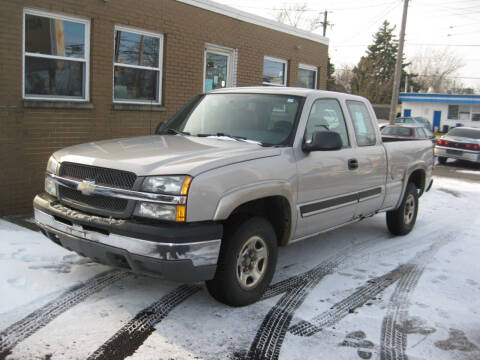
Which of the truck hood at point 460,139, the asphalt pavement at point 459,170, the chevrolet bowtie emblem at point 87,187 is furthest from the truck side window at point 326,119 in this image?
the truck hood at point 460,139

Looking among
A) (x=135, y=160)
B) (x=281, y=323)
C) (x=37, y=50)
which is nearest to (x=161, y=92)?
(x=37, y=50)

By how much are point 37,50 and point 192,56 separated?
135 inches

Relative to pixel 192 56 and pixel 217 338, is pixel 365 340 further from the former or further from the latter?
pixel 192 56

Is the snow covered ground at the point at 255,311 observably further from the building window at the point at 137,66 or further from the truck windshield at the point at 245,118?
the building window at the point at 137,66

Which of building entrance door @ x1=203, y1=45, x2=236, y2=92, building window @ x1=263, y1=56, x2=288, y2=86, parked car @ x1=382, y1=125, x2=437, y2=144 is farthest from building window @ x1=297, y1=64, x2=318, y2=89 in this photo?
parked car @ x1=382, y1=125, x2=437, y2=144

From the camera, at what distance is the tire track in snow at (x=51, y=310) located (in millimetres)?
3611

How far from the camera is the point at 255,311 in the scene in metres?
4.33

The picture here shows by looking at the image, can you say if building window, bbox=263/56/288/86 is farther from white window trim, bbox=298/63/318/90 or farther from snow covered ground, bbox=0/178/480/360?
snow covered ground, bbox=0/178/480/360

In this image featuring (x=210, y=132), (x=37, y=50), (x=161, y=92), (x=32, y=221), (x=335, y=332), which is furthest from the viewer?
(x=161, y=92)

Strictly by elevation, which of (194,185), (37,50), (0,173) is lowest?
(0,173)

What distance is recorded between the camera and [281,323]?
4.12m

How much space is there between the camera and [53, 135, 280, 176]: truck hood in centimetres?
386

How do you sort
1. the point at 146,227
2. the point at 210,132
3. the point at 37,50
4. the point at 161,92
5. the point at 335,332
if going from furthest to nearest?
the point at 161,92
the point at 37,50
the point at 210,132
the point at 335,332
the point at 146,227

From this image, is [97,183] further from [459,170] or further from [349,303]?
[459,170]
